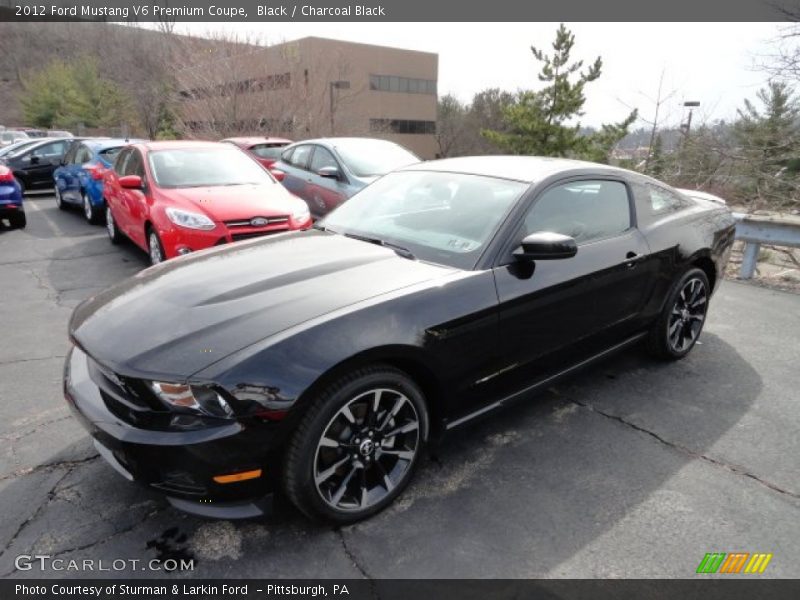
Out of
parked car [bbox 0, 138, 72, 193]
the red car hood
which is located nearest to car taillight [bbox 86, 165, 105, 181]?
the red car hood

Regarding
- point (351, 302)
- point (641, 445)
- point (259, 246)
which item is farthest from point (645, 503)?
point (259, 246)

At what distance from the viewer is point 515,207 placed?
2.91 metres

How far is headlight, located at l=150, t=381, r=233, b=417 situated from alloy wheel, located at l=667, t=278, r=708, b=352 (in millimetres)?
3271

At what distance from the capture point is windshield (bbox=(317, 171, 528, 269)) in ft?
9.40

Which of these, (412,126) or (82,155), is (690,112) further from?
(412,126)

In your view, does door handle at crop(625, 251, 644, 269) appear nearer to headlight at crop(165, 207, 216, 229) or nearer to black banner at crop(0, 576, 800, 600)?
black banner at crop(0, 576, 800, 600)

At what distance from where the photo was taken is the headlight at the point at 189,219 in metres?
5.38

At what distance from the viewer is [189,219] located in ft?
17.8

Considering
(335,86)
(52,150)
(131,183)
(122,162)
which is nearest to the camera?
(131,183)

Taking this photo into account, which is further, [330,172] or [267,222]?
[330,172]

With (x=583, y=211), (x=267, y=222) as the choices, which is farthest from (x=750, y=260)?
(x=267, y=222)

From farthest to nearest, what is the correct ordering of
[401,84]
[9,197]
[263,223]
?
[401,84], [9,197], [263,223]

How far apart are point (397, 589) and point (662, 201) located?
3.29 metres

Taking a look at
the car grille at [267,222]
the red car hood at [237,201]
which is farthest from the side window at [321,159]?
the car grille at [267,222]
